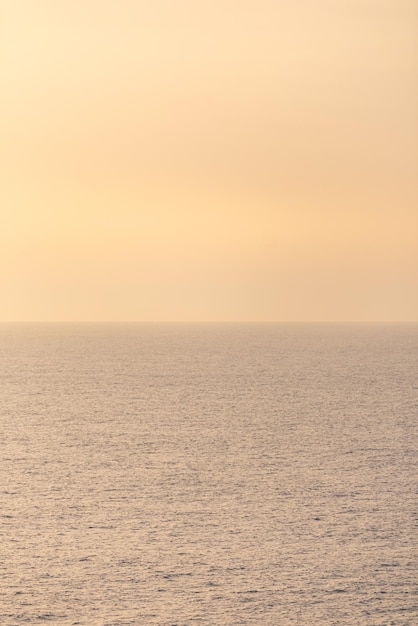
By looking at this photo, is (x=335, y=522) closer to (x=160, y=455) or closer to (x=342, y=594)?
(x=342, y=594)

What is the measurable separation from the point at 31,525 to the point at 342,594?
40.9 feet

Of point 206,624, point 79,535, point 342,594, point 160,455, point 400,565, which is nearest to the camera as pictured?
point 206,624

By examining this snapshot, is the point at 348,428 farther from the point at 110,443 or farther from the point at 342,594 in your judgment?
the point at 342,594

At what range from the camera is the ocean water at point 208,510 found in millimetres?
25297

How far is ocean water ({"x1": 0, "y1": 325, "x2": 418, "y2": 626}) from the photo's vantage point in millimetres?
25297

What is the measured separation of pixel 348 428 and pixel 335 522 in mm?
28410

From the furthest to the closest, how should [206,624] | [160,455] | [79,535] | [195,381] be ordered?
[195,381]
[160,455]
[79,535]
[206,624]

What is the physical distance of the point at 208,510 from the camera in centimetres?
3647

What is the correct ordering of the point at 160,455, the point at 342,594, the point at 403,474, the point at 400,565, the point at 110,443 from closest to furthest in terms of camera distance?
the point at 342,594
the point at 400,565
the point at 403,474
the point at 160,455
the point at 110,443

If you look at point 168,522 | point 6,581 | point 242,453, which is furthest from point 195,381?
point 6,581

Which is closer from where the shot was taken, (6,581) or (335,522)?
(6,581)

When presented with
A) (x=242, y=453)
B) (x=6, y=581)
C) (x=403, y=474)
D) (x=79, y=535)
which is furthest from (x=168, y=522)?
(x=242, y=453)

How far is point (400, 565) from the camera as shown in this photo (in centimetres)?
2877

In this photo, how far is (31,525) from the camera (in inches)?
1330
